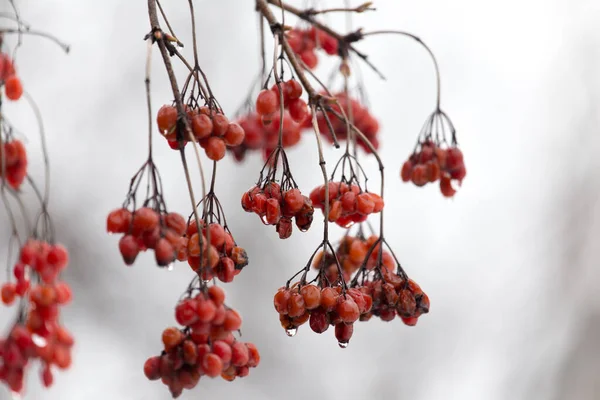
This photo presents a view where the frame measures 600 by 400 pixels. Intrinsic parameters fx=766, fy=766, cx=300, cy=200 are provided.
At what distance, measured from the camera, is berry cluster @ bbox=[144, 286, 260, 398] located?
4.21ft

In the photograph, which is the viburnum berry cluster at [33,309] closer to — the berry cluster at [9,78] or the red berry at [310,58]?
the berry cluster at [9,78]

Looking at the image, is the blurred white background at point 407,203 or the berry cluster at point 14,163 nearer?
the berry cluster at point 14,163

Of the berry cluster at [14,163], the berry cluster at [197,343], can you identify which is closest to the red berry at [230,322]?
the berry cluster at [197,343]

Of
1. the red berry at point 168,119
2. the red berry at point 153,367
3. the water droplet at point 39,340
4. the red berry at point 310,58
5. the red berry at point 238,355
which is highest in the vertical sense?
the red berry at point 310,58

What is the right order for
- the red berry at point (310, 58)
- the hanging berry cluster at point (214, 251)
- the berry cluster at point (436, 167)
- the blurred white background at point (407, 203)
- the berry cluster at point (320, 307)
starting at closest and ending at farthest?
1. the hanging berry cluster at point (214, 251)
2. the berry cluster at point (320, 307)
3. the berry cluster at point (436, 167)
4. the red berry at point (310, 58)
5. the blurred white background at point (407, 203)

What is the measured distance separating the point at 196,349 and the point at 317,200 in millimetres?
559

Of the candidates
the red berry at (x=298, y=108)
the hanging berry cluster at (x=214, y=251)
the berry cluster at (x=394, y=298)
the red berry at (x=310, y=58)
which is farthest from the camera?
the red berry at (x=310, y=58)

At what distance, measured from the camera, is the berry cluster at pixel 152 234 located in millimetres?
1281

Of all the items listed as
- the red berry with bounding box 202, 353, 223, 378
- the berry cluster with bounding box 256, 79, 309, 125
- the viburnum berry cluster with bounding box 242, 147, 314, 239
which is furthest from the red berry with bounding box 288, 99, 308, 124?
the red berry with bounding box 202, 353, 223, 378

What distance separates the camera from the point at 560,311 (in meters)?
8.88

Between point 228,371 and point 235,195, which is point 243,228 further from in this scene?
point 228,371

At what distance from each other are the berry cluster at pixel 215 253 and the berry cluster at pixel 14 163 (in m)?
0.32

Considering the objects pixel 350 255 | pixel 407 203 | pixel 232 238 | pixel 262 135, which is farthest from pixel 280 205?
pixel 407 203

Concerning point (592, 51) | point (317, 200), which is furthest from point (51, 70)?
point (592, 51)
